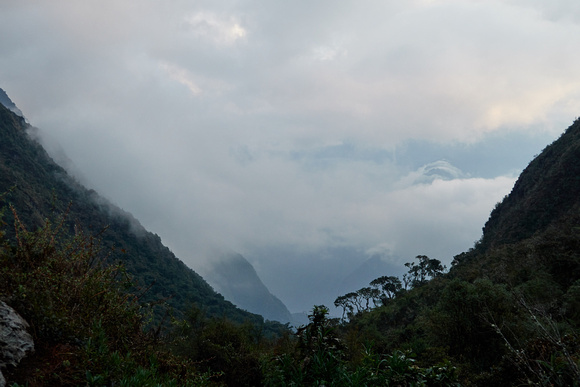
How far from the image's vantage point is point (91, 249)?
607cm

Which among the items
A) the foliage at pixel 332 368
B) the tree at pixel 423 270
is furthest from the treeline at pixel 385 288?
the foliage at pixel 332 368

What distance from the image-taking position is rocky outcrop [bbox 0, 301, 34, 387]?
404 centimetres

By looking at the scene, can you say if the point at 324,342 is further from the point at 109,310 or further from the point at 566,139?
the point at 566,139

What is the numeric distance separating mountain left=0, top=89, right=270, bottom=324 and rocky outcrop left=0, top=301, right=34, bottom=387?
260 feet

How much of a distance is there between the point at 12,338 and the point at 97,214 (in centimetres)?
12389

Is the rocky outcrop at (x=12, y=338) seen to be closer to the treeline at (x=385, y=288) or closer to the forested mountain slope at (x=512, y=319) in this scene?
the forested mountain slope at (x=512, y=319)

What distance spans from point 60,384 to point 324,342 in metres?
4.13

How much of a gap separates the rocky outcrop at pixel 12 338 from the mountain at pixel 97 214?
7931 cm

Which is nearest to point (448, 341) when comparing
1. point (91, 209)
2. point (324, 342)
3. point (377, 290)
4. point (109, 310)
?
point (324, 342)

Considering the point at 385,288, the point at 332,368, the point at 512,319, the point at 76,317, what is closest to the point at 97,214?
the point at 385,288

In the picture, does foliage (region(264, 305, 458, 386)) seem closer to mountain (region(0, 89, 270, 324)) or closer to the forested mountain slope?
the forested mountain slope

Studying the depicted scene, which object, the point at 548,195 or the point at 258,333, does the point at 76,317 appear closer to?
the point at 258,333

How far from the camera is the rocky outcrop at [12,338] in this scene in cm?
404

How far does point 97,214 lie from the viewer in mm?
112062
